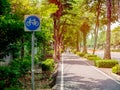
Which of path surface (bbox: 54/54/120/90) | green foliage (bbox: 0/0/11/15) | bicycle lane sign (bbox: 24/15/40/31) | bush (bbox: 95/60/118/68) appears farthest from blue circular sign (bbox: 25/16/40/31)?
bush (bbox: 95/60/118/68)

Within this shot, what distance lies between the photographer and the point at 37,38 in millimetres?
17891

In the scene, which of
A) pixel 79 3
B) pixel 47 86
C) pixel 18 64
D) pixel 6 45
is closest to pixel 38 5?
pixel 47 86

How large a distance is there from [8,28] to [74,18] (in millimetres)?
40427

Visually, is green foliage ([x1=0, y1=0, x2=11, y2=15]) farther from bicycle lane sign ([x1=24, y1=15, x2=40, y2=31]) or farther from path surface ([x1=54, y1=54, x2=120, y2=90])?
path surface ([x1=54, y1=54, x2=120, y2=90])

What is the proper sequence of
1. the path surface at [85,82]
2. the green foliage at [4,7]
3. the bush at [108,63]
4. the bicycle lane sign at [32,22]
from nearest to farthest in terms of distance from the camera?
the green foliage at [4,7]
the bicycle lane sign at [32,22]
the path surface at [85,82]
the bush at [108,63]

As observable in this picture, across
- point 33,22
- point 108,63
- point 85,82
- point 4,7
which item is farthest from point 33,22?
point 108,63

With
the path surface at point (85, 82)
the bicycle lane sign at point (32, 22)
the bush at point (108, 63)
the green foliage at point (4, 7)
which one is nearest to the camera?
the green foliage at point (4, 7)

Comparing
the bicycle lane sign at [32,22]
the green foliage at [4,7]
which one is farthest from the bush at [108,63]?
the green foliage at [4,7]

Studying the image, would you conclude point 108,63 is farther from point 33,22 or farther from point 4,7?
point 4,7

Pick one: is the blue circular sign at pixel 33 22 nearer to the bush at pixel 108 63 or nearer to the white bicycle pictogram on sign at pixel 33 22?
the white bicycle pictogram on sign at pixel 33 22

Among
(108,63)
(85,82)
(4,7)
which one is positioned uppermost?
(4,7)

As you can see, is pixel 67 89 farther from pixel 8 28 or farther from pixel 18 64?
pixel 8 28

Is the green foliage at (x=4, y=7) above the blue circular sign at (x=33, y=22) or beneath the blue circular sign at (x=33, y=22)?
above

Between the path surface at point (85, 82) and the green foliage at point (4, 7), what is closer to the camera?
the green foliage at point (4, 7)
